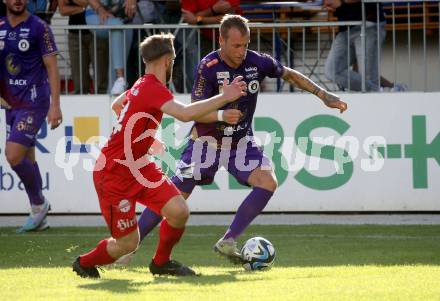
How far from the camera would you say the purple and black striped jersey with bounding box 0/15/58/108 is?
1245 centimetres

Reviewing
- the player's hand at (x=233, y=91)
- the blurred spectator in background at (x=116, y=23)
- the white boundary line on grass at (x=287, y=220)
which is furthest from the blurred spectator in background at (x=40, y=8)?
the player's hand at (x=233, y=91)

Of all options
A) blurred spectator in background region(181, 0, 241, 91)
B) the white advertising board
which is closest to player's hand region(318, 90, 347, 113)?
the white advertising board

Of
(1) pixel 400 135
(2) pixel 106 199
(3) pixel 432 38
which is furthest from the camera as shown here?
(3) pixel 432 38

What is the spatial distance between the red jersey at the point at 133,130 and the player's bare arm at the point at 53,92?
141 inches

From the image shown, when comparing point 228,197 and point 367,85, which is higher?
point 367,85

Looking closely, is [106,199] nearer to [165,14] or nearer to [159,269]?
[159,269]

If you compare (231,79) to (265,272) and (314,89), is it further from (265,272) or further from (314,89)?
(265,272)

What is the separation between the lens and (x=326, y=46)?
50.7 feet

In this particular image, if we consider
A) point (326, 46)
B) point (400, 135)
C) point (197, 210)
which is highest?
point (326, 46)

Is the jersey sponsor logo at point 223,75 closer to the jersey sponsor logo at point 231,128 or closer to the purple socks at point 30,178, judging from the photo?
the jersey sponsor logo at point 231,128

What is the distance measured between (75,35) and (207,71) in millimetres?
5507

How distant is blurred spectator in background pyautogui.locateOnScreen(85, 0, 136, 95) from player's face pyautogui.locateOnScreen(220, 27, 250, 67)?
483 cm

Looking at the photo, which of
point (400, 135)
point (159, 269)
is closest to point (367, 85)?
point (400, 135)

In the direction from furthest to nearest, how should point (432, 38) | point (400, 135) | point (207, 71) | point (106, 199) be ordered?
1. point (432, 38)
2. point (400, 135)
3. point (207, 71)
4. point (106, 199)
